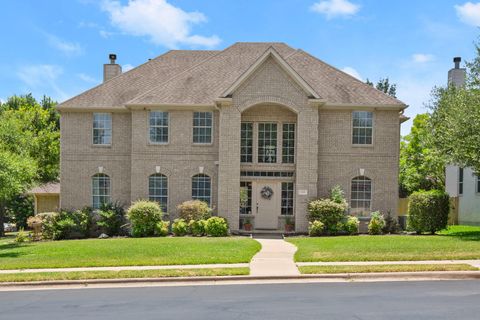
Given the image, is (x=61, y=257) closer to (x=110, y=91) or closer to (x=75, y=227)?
(x=75, y=227)

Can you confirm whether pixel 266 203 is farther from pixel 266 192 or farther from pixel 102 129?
pixel 102 129

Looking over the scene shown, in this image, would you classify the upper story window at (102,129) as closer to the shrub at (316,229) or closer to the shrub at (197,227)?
the shrub at (197,227)

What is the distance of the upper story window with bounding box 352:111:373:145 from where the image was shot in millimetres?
24109

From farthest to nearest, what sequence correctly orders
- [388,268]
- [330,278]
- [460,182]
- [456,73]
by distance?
[460,182], [456,73], [388,268], [330,278]

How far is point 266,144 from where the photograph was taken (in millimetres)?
24234

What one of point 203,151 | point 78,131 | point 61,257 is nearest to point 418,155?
point 203,151

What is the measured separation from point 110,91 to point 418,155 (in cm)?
2915

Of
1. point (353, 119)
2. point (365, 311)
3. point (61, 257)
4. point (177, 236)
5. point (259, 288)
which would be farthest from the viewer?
point (353, 119)

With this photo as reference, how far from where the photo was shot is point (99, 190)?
25.0 meters

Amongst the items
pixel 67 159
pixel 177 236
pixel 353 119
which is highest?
pixel 353 119

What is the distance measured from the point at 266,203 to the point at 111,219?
7.14m

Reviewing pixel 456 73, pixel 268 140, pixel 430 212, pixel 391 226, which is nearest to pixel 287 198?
pixel 268 140

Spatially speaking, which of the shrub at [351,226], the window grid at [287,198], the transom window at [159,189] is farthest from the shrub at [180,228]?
the shrub at [351,226]

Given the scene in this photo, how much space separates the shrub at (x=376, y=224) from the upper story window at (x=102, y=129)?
42.0 ft
